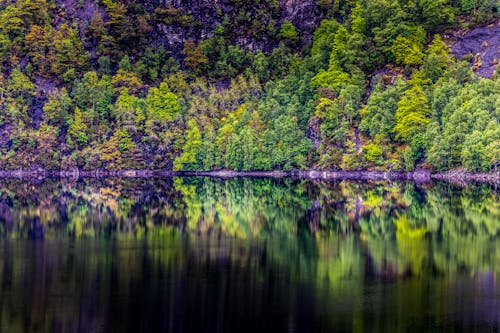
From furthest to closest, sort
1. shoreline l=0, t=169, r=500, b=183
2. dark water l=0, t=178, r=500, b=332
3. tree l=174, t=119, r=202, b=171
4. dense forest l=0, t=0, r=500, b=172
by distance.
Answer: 1. tree l=174, t=119, r=202, b=171
2. dense forest l=0, t=0, r=500, b=172
3. shoreline l=0, t=169, r=500, b=183
4. dark water l=0, t=178, r=500, b=332

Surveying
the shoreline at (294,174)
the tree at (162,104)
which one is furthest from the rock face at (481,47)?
the tree at (162,104)

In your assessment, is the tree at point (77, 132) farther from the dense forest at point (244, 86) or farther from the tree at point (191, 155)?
the tree at point (191, 155)

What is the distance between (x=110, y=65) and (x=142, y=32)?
11.3m

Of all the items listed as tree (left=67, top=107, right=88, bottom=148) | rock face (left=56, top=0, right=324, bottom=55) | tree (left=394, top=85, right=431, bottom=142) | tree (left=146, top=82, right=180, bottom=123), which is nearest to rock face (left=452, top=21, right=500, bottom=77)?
tree (left=394, top=85, right=431, bottom=142)

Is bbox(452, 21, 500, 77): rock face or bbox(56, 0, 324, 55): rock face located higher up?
bbox(56, 0, 324, 55): rock face

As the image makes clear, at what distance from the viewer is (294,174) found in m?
116

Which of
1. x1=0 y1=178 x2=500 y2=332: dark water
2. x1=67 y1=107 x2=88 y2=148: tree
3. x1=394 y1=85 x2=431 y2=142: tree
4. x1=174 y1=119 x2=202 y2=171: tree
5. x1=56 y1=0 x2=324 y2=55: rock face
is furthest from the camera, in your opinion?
x1=56 y1=0 x2=324 y2=55: rock face

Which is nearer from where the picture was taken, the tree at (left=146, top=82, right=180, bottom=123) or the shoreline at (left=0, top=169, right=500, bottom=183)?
the shoreline at (left=0, top=169, right=500, bottom=183)

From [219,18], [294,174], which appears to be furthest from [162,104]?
[219,18]

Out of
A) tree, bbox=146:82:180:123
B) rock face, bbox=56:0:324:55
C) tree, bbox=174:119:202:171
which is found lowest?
tree, bbox=174:119:202:171

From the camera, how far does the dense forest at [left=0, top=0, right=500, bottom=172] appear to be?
353 feet

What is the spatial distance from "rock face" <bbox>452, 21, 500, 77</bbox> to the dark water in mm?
52443

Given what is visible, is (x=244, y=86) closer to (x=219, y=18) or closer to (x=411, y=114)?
(x=219, y=18)

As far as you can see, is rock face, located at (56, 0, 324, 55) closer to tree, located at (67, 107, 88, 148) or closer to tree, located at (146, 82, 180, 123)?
tree, located at (146, 82, 180, 123)
